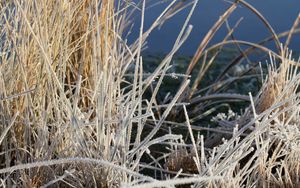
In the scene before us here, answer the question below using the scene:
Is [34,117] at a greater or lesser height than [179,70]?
greater

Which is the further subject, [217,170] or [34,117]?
[34,117]

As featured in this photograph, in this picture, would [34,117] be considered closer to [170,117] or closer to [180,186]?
[180,186]

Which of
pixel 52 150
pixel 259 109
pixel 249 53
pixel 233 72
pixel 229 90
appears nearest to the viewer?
pixel 52 150

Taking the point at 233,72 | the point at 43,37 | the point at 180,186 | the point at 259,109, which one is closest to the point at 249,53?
the point at 259,109

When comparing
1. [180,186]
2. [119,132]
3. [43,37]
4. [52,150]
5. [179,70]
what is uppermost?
[43,37]

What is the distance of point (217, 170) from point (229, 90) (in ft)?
8.12

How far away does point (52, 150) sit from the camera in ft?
4.98

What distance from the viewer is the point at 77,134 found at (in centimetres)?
139

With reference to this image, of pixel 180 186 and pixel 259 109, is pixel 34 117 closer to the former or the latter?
pixel 180 186

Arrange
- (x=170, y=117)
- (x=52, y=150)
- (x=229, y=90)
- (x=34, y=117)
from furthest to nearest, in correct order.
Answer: (x=229, y=90), (x=170, y=117), (x=34, y=117), (x=52, y=150)

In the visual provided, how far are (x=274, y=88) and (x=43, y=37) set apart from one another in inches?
44.5

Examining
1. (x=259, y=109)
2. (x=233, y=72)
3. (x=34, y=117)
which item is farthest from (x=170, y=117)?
(x=233, y=72)

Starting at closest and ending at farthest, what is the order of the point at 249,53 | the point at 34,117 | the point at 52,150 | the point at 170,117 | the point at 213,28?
1. the point at 52,150
2. the point at 34,117
3. the point at 170,117
4. the point at 213,28
5. the point at 249,53

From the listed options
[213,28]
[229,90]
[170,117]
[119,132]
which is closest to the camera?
[119,132]
